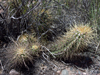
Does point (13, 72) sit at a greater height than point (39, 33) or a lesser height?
lesser

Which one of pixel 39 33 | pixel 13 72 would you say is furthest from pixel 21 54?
pixel 39 33

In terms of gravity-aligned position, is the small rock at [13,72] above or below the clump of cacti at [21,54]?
below

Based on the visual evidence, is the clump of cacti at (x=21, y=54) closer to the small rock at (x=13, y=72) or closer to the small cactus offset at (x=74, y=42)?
the small rock at (x=13, y=72)

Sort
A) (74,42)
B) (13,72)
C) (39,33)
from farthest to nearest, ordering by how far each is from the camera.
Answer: (39,33) → (74,42) → (13,72)

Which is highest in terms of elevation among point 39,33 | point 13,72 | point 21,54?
point 39,33

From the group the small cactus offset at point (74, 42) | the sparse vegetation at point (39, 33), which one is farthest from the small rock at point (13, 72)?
the small cactus offset at point (74, 42)

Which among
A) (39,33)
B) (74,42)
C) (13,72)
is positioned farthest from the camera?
(39,33)

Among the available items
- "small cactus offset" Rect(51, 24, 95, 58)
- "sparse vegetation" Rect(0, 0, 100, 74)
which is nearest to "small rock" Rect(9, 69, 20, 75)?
"sparse vegetation" Rect(0, 0, 100, 74)

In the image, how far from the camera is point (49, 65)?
184cm

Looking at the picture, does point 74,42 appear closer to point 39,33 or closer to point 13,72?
point 39,33

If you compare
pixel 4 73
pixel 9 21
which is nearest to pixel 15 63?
pixel 4 73

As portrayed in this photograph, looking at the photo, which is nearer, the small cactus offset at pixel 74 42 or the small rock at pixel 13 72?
the small rock at pixel 13 72

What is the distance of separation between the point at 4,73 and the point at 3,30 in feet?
3.01

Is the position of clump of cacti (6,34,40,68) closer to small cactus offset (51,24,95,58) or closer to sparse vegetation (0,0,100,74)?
sparse vegetation (0,0,100,74)
